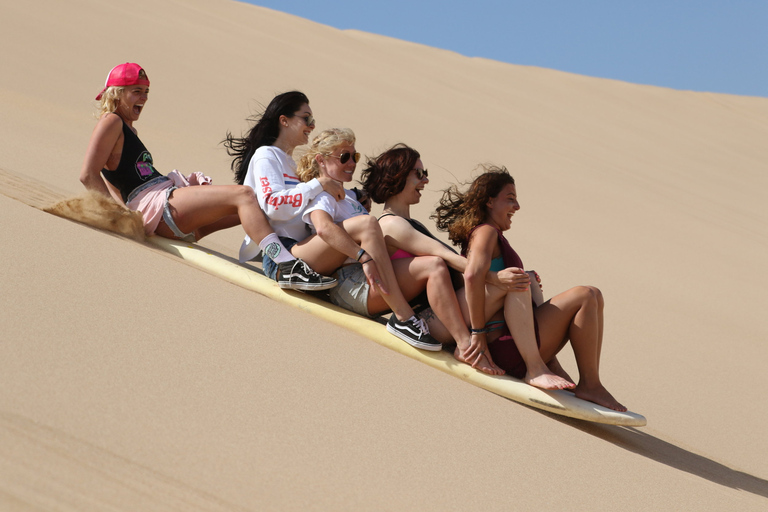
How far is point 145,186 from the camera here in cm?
456

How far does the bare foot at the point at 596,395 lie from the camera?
358 cm

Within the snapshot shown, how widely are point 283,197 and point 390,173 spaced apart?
0.56m

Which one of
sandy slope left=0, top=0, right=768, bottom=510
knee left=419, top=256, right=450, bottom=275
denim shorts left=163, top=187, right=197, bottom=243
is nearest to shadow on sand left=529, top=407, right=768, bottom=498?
sandy slope left=0, top=0, right=768, bottom=510

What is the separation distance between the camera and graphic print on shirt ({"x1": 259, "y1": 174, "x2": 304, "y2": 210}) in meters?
3.90

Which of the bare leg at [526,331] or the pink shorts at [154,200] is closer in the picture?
the bare leg at [526,331]

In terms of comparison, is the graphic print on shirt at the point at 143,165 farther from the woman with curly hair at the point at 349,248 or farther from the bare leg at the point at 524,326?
the bare leg at the point at 524,326

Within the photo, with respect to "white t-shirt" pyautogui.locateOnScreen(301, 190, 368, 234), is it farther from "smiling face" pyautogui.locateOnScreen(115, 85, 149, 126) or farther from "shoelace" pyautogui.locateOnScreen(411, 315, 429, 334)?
"smiling face" pyautogui.locateOnScreen(115, 85, 149, 126)

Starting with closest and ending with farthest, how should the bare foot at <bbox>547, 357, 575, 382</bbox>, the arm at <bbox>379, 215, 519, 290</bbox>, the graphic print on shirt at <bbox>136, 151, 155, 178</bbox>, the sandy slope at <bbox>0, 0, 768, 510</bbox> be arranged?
1. the sandy slope at <bbox>0, 0, 768, 510</bbox>
2. the arm at <bbox>379, 215, 519, 290</bbox>
3. the bare foot at <bbox>547, 357, 575, 382</bbox>
4. the graphic print on shirt at <bbox>136, 151, 155, 178</bbox>

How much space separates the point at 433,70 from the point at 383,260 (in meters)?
16.6

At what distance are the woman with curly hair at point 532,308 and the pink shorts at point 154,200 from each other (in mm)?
1726

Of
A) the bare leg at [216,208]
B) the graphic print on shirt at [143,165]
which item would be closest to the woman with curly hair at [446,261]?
the bare leg at [216,208]

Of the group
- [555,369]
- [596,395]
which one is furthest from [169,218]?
[596,395]

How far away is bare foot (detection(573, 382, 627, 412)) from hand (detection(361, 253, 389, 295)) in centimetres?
103

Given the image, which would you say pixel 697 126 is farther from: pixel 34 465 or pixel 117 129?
pixel 34 465
